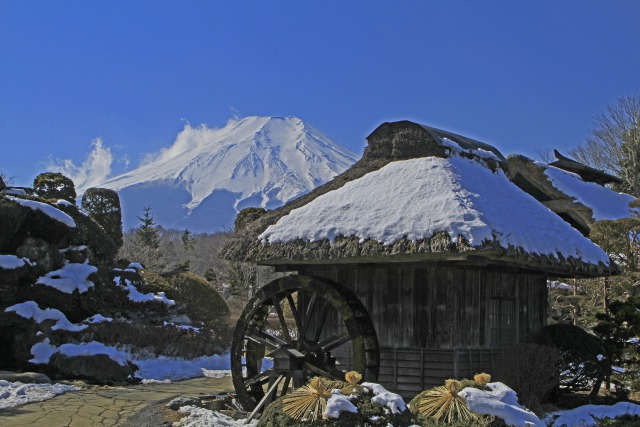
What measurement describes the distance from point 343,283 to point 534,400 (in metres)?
3.60

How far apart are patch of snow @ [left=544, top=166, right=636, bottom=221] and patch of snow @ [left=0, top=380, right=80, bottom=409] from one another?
18.8 meters

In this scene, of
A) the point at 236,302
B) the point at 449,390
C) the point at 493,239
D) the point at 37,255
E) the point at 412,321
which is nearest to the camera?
the point at 449,390

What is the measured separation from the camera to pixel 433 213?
1054cm

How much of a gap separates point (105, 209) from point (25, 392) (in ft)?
59.6

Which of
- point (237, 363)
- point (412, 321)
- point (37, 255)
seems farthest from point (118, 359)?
point (412, 321)

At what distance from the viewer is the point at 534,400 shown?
10.2 m

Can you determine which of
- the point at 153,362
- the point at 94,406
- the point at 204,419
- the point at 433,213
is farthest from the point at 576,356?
the point at 153,362

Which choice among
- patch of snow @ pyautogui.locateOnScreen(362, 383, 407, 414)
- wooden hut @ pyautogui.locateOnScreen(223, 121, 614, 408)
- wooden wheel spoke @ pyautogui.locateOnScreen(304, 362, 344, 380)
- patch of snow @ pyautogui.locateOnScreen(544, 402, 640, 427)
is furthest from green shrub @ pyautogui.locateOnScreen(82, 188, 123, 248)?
patch of snow @ pyautogui.locateOnScreen(362, 383, 407, 414)

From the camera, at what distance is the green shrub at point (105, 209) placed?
94.6ft

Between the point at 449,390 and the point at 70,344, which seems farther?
the point at 70,344

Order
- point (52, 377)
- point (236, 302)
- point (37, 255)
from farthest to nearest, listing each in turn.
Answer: point (236, 302) < point (37, 255) < point (52, 377)

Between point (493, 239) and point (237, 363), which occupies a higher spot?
point (493, 239)

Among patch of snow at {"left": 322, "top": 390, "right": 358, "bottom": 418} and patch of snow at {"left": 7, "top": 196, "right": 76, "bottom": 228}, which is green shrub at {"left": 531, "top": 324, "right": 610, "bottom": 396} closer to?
→ patch of snow at {"left": 322, "top": 390, "right": 358, "bottom": 418}

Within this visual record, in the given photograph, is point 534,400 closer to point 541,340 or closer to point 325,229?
point 541,340
